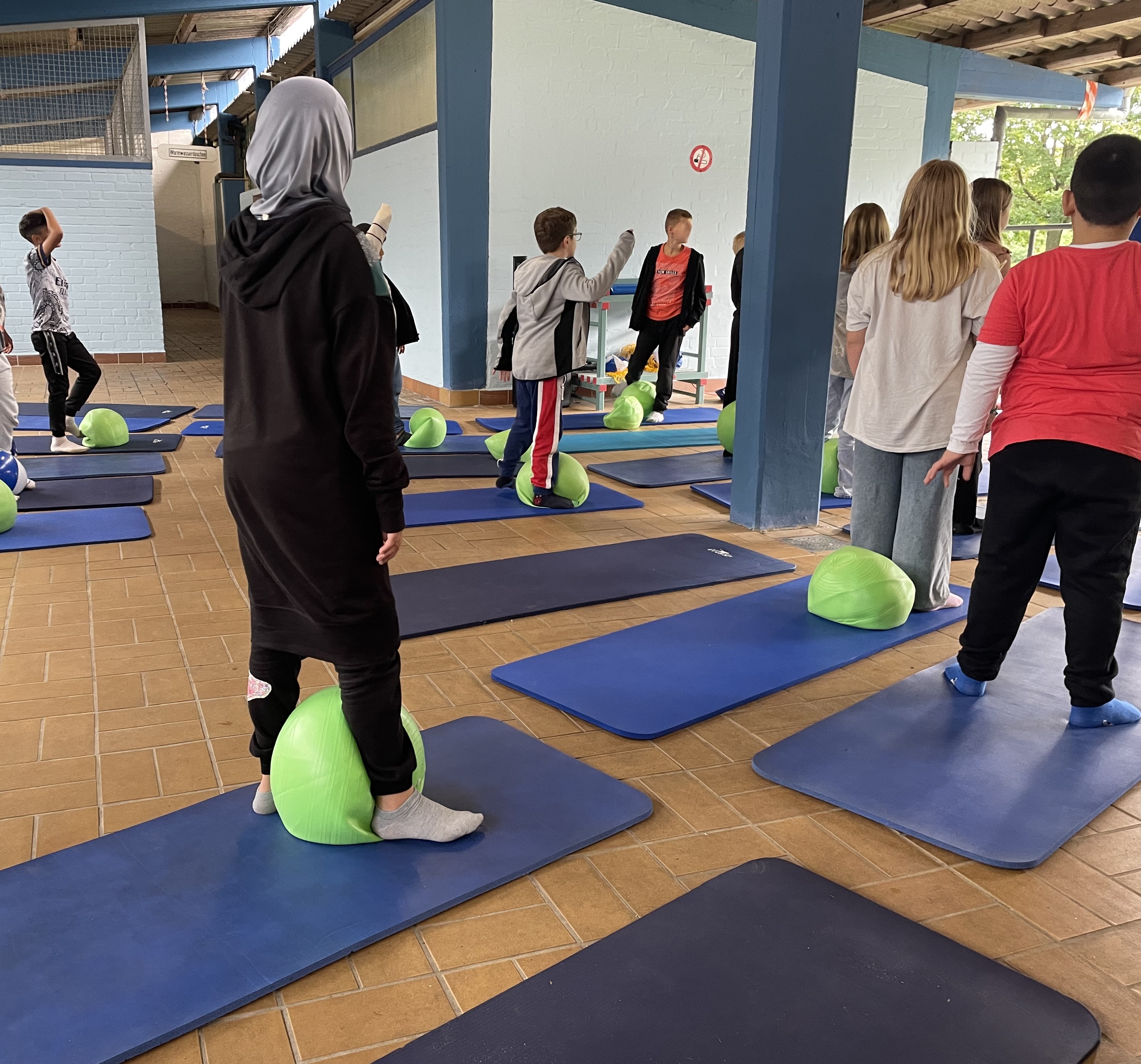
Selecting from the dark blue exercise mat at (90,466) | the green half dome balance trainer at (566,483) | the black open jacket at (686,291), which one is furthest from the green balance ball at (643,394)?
the dark blue exercise mat at (90,466)

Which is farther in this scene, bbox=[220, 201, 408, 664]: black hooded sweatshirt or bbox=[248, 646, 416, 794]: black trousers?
bbox=[248, 646, 416, 794]: black trousers

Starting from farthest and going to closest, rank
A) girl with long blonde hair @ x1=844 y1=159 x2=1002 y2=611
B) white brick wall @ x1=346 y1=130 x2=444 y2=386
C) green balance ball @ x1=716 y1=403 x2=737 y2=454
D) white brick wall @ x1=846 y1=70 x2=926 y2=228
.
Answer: white brick wall @ x1=846 y1=70 x2=926 y2=228
white brick wall @ x1=346 y1=130 x2=444 y2=386
green balance ball @ x1=716 y1=403 x2=737 y2=454
girl with long blonde hair @ x1=844 y1=159 x2=1002 y2=611

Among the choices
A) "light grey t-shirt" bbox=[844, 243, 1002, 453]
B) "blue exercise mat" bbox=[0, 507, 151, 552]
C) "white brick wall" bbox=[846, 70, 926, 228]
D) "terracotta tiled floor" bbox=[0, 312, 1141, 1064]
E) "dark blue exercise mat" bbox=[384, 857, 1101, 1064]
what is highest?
"white brick wall" bbox=[846, 70, 926, 228]

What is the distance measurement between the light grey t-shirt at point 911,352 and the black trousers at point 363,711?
234 centimetres

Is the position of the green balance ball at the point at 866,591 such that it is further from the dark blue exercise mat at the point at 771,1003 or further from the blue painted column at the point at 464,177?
the blue painted column at the point at 464,177

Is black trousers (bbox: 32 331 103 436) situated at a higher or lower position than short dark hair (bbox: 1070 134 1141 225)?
lower

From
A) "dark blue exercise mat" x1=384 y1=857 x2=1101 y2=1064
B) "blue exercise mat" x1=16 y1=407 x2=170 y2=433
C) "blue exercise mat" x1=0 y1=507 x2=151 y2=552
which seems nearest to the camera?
"dark blue exercise mat" x1=384 y1=857 x2=1101 y2=1064

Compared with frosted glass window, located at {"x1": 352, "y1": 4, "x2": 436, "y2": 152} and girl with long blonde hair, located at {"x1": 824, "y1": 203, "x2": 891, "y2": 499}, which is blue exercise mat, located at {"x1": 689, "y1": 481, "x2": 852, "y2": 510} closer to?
girl with long blonde hair, located at {"x1": 824, "y1": 203, "x2": 891, "y2": 499}

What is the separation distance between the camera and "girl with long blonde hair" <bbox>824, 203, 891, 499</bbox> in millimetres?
5473

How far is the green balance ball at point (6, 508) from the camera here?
4.96 metres

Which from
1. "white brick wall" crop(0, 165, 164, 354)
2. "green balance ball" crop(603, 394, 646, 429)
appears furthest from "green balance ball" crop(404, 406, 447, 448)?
"white brick wall" crop(0, 165, 164, 354)

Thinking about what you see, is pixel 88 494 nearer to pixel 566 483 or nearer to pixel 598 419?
pixel 566 483

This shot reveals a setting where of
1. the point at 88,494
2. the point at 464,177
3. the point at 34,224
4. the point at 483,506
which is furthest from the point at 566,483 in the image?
the point at 464,177

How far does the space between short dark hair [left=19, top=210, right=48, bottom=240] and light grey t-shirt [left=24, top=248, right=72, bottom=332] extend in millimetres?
136
